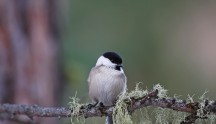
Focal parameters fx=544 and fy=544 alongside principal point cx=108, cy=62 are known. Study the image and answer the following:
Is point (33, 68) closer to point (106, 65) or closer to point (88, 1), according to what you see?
point (106, 65)

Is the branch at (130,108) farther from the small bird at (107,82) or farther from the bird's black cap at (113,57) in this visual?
the bird's black cap at (113,57)

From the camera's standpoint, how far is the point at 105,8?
343 inches

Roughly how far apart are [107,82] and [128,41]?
5.26 metres

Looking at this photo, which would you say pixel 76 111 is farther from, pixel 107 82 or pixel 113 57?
pixel 113 57

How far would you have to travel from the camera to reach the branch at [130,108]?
6.99ft

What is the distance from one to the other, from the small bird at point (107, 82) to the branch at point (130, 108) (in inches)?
8.9

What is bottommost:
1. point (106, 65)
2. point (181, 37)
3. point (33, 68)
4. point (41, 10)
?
point (106, 65)

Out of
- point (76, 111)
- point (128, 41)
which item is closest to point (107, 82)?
point (76, 111)

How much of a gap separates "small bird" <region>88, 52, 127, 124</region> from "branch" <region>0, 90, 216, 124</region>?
23 centimetres

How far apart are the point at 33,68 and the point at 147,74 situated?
353 centimetres

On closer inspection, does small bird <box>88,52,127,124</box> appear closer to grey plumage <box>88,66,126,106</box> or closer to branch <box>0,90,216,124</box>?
grey plumage <box>88,66,126,106</box>

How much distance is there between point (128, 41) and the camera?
8.01 meters

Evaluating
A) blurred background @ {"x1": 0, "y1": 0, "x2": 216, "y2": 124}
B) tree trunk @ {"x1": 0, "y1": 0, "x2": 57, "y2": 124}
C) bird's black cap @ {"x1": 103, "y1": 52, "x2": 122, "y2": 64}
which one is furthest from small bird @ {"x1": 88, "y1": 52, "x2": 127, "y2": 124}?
blurred background @ {"x1": 0, "y1": 0, "x2": 216, "y2": 124}

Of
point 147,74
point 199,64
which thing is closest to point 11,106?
point 147,74
